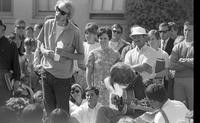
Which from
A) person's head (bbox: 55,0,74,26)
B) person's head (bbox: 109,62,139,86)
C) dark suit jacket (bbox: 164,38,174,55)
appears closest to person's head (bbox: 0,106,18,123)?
person's head (bbox: 109,62,139,86)

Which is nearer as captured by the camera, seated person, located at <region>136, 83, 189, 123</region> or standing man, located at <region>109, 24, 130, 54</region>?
seated person, located at <region>136, 83, 189, 123</region>

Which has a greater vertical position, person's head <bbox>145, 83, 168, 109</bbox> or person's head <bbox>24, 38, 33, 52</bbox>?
person's head <bbox>24, 38, 33, 52</bbox>

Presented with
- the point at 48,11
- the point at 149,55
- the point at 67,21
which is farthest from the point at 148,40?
the point at 48,11

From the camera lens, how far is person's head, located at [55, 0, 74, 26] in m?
5.93

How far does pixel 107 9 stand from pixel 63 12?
7.44 m

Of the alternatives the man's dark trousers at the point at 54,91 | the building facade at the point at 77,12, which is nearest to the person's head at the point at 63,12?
the man's dark trousers at the point at 54,91

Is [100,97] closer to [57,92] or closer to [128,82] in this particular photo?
[57,92]

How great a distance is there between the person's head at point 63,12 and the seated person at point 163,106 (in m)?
1.77

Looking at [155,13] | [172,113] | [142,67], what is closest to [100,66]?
[142,67]

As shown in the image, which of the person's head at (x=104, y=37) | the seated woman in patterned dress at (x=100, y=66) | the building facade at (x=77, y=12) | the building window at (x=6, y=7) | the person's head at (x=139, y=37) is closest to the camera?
the seated woman in patterned dress at (x=100, y=66)

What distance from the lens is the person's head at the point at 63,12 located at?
5.93 metres

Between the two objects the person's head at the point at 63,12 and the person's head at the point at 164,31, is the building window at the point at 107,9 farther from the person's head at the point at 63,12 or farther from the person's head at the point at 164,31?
the person's head at the point at 63,12

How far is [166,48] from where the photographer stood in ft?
30.1

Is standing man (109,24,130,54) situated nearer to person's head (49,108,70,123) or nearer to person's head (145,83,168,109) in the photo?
person's head (145,83,168,109)
